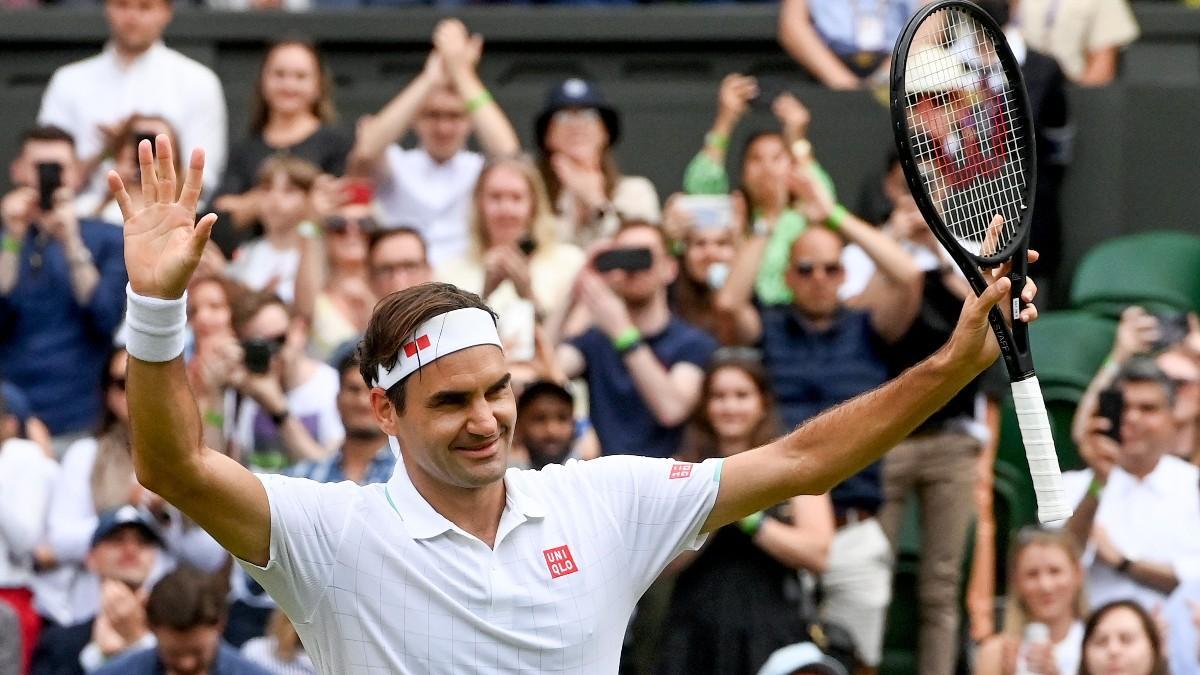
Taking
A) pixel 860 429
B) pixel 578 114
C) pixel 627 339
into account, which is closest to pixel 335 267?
pixel 578 114

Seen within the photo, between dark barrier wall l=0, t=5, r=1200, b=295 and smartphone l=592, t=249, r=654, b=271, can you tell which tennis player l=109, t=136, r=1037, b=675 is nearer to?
smartphone l=592, t=249, r=654, b=271

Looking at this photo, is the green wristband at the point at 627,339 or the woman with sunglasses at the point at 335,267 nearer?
the green wristband at the point at 627,339

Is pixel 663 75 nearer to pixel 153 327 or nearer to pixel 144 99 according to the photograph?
pixel 144 99

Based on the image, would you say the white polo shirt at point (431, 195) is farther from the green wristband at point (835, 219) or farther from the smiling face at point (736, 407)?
the smiling face at point (736, 407)

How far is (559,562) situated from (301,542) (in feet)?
1.44

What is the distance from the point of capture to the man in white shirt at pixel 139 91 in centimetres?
878

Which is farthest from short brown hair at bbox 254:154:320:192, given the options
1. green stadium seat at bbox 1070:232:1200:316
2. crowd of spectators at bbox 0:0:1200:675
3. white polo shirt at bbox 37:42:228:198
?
green stadium seat at bbox 1070:232:1200:316

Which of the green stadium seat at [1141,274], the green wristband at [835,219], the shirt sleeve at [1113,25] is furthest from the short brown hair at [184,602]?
the shirt sleeve at [1113,25]

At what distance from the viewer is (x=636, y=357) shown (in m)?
6.99

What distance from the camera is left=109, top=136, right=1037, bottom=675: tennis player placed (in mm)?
3553

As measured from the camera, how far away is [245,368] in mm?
7094

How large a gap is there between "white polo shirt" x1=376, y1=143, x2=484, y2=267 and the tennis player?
4734 mm

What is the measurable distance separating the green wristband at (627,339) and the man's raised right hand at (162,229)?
3668 millimetres

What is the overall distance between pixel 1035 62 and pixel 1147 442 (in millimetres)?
2414
